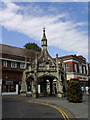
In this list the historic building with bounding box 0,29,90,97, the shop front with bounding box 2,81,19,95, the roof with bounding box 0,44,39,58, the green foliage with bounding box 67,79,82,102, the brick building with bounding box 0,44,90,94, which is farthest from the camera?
the roof with bounding box 0,44,39,58

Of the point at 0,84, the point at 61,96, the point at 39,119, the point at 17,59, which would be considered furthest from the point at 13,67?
the point at 39,119

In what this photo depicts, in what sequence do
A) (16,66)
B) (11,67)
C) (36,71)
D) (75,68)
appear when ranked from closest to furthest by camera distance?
(36,71) → (11,67) → (16,66) → (75,68)

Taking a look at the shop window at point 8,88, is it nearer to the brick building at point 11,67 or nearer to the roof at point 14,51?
the brick building at point 11,67

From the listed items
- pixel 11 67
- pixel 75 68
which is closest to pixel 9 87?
pixel 11 67

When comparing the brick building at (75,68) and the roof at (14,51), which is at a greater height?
the roof at (14,51)

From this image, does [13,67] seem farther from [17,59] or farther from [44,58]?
[44,58]

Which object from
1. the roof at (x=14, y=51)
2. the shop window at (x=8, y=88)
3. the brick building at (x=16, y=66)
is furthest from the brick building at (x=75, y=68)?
the shop window at (x=8, y=88)

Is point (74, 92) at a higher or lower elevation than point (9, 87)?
higher

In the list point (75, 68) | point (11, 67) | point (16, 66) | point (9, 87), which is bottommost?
point (9, 87)

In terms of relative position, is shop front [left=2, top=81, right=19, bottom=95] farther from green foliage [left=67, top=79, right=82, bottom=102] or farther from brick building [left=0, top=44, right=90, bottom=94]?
green foliage [left=67, top=79, right=82, bottom=102]

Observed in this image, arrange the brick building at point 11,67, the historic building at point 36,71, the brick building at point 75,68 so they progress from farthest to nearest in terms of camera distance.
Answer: the brick building at point 75,68, the brick building at point 11,67, the historic building at point 36,71

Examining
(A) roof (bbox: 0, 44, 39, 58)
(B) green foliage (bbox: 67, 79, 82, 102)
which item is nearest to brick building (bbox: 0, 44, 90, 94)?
(A) roof (bbox: 0, 44, 39, 58)

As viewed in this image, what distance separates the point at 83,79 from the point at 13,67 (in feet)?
69.0

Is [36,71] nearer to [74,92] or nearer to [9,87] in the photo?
[74,92]
